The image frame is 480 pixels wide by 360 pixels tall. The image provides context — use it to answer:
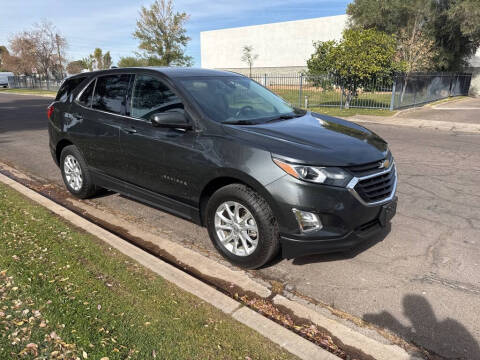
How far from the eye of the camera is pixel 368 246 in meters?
3.96

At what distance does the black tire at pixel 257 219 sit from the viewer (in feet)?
10.5

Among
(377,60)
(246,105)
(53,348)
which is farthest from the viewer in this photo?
(377,60)

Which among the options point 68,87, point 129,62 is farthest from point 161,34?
point 68,87

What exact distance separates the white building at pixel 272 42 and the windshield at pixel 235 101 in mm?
38889

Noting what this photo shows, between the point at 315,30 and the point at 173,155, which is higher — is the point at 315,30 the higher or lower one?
the higher one

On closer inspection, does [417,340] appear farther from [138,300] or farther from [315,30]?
[315,30]

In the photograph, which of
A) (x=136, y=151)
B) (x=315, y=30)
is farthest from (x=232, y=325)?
(x=315, y=30)

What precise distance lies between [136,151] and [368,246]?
2667 millimetres

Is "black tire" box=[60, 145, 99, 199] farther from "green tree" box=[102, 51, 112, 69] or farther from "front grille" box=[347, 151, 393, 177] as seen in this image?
"green tree" box=[102, 51, 112, 69]

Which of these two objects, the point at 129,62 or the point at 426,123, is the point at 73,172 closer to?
the point at 426,123

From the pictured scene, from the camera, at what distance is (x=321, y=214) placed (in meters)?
3.04

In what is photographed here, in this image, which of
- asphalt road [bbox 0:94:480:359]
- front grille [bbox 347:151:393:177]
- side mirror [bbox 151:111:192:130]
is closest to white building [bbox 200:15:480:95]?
asphalt road [bbox 0:94:480:359]

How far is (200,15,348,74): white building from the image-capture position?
44031mm

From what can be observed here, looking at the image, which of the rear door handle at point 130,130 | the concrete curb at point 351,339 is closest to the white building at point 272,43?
the rear door handle at point 130,130
